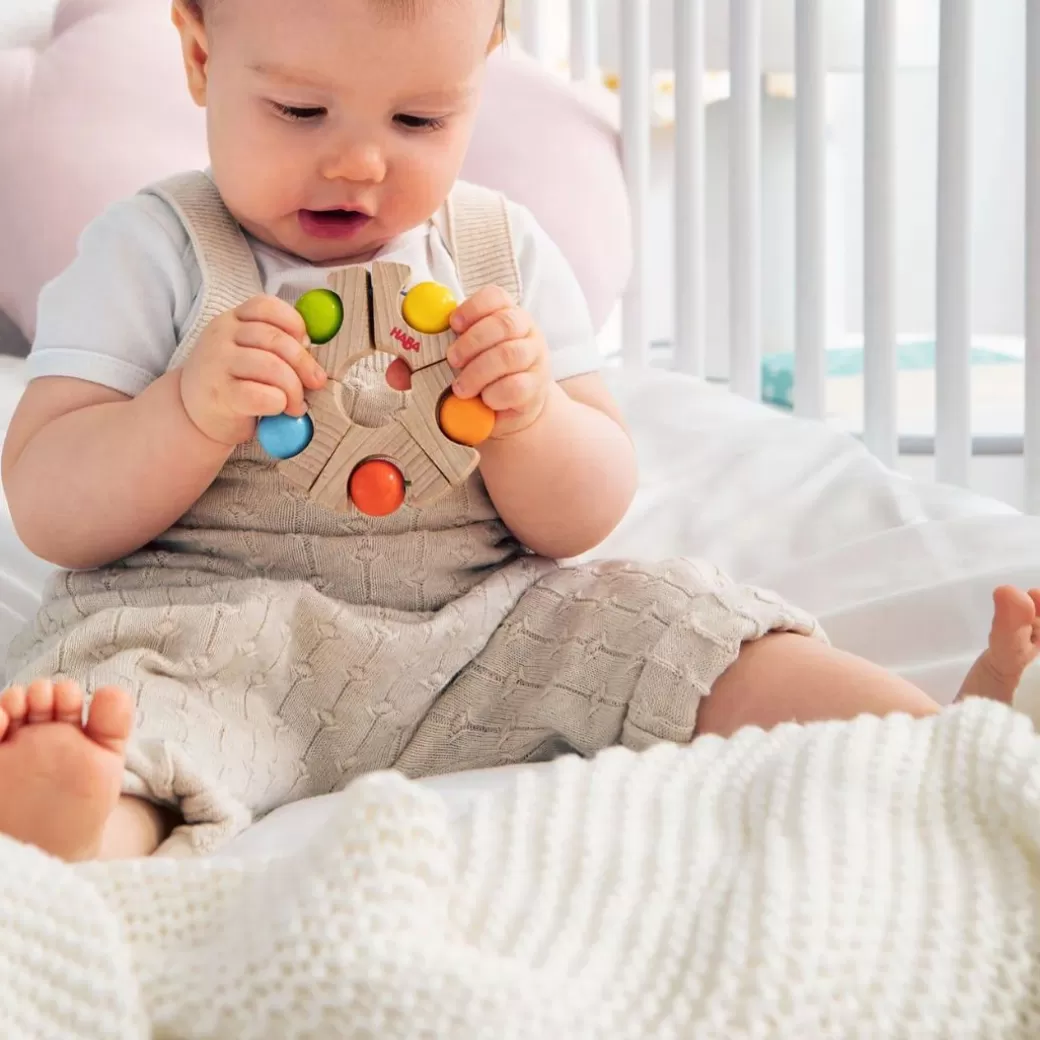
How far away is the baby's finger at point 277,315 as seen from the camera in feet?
2.28

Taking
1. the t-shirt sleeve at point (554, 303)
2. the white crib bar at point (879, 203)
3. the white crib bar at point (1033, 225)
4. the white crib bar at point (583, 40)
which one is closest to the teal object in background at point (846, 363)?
the white crib bar at point (583, 40)

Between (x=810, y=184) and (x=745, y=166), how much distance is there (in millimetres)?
109

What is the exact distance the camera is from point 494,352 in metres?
0.70

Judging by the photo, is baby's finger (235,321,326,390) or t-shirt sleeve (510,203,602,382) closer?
baby's finger (235,321,326,390)

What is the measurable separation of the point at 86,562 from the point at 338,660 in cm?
17

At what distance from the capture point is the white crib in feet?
3.94

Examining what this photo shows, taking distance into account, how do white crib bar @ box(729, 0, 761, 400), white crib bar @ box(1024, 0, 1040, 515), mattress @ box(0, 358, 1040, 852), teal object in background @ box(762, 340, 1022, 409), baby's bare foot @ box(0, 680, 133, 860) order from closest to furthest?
baby's bare foot @ box(0, 680, 133, 860) → mattress @ box(0, 358, 1040, 852) → white crib bar @ box(1024, 0, 1040, 515) → white crib bar @ box(729, 0, 761, 400) → teal object in background @ box(762, 340, 1022, 409)

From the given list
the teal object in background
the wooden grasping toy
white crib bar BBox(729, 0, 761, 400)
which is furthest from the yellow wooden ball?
the teal object in background

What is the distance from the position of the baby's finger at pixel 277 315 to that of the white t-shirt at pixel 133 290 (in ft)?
0.45

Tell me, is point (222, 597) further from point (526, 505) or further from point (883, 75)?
point (883, 75)

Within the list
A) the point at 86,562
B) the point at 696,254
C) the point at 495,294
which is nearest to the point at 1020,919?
the point at 495,294

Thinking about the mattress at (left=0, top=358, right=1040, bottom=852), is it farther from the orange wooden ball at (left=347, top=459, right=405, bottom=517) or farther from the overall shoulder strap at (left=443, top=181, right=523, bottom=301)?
the overall shoulder strap at (left=443, top=181, right=523, bottom=301)

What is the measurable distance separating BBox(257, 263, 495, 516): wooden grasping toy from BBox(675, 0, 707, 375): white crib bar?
2.88ft

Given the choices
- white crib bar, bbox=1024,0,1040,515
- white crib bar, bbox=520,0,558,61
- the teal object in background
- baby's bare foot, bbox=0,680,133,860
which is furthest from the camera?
the teal object in background
